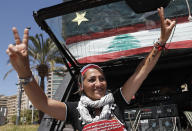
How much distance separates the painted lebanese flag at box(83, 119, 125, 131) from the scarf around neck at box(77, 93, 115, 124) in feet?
0.12

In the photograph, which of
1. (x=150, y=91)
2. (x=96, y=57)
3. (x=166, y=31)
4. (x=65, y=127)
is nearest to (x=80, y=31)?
(x=96, y=57)

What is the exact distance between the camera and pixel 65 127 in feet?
9.91

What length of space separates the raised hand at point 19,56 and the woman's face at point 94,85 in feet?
2.05

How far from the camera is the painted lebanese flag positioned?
5.03 feet

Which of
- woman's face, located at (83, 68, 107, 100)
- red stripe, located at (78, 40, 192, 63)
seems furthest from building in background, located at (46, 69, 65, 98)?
woman's face, located at (83, 68, 107, 100)

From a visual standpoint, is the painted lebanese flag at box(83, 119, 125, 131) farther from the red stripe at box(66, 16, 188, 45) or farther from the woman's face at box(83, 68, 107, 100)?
the red stripe at box(66, 16, 188, 45)

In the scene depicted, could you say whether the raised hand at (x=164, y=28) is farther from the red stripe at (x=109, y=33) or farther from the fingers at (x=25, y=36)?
the fingers at (x=25, y=36)

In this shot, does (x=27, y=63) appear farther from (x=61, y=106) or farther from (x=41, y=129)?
(x=41, y=129)

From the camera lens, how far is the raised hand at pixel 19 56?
1.33 meters

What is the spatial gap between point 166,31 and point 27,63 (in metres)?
1.38

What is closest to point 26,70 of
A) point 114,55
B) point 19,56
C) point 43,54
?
point 19,56

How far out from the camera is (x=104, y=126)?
5.07 feet

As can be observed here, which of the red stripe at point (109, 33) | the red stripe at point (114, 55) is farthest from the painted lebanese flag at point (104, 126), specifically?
the red stripe at point (114, 55)

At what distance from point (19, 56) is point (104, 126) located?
3.04 feet
